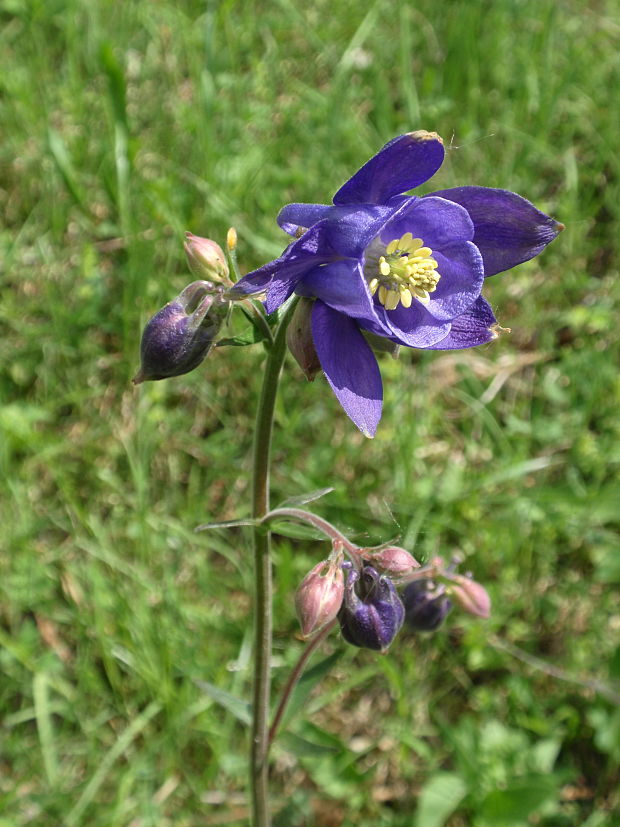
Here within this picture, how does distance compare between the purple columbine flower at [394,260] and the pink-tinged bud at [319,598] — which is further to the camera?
the pink-tinged bud at [319,598]

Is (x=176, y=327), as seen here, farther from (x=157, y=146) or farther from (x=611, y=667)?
(x=157, y=146)

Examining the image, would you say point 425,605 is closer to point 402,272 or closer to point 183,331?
point 402,272

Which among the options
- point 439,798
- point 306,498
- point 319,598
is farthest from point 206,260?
point 439,798

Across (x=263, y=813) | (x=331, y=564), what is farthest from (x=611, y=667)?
(x=331, y=564)

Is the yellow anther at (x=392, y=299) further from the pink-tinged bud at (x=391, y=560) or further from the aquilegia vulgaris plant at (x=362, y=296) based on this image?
the pink-tinged bud at (x=391, y=560)

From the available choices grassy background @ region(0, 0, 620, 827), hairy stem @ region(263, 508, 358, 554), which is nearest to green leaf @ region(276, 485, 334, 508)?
hairy stem @ region(263, 508, 358, 554)

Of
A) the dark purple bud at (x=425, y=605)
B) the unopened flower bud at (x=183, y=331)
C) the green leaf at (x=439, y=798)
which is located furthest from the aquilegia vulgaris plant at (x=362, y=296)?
the green leaf at (x=439, y=798)

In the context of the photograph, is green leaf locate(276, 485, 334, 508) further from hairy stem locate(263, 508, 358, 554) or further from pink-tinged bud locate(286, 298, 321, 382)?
pink-tinged bud locate(286, 298, 321, 382)
